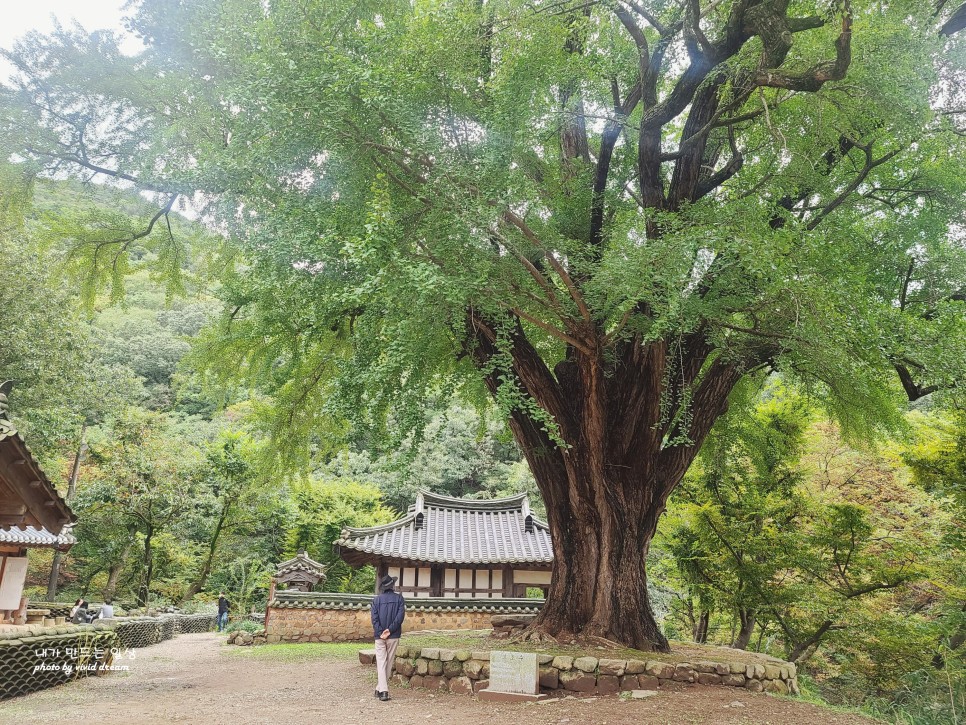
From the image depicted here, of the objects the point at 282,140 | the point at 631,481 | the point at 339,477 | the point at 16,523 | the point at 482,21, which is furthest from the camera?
the point at 339,477

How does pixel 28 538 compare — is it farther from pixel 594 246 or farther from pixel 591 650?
pixel 594 246

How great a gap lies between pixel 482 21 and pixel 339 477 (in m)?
23.1

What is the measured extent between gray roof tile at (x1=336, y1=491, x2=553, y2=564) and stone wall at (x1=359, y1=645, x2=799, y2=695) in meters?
8.42

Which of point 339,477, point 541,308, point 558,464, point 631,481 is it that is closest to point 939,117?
point 541,308

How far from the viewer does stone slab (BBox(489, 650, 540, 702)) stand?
5996 millimetres

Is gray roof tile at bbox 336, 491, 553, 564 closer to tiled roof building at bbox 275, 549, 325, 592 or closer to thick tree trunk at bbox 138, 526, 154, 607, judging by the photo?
tiled roof building at bbox 275, 549, 325, 592

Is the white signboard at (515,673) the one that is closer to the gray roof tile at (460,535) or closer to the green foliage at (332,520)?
the gray roof tile at (460,535)

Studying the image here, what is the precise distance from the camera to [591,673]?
606 cm

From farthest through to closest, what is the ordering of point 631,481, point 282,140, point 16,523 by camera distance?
point 631,481 → point 282,140 → point 16,523

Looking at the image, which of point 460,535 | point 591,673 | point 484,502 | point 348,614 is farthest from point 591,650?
point 484,502

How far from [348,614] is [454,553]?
317cm

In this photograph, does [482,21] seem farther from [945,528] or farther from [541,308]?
[945,528]

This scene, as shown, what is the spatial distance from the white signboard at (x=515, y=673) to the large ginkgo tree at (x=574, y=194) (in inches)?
47.4

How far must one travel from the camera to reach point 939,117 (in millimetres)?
6109
